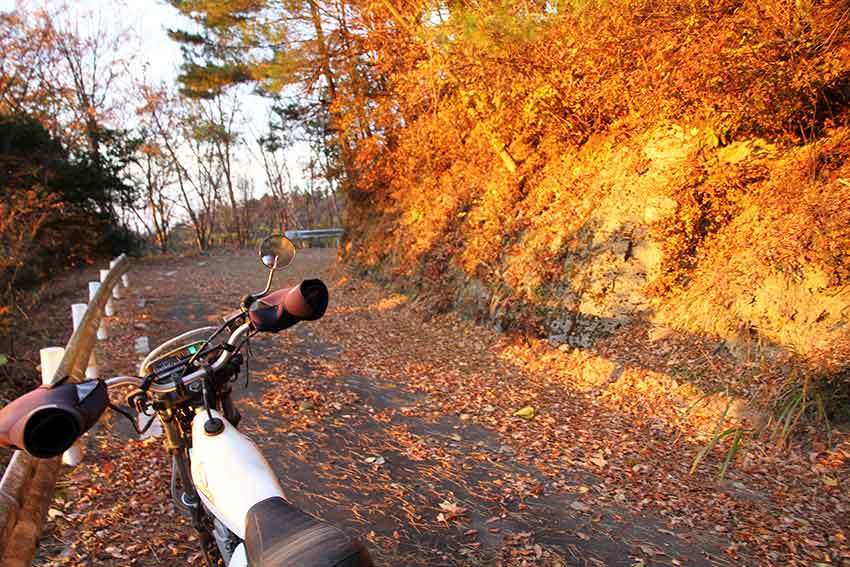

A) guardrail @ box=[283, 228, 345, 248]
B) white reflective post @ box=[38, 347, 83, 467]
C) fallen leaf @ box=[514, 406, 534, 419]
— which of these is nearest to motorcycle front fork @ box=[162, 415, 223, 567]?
white reflective post @ box=[38, 347, 83, 467]

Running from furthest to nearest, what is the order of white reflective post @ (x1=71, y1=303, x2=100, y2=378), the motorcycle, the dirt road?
white reflective post @ (x1=71, y1=303, x2=100, y2=378)
the dirt road
the motorcycle

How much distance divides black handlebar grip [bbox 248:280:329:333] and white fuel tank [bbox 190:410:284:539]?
523 millimetres

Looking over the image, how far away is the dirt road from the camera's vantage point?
11.1 ft

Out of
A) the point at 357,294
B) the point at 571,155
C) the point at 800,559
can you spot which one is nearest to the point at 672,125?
the point at 571,155

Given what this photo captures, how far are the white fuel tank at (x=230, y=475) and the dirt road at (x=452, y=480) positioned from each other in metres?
1.70

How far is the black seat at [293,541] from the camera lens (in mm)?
1363

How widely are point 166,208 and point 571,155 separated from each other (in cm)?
2733

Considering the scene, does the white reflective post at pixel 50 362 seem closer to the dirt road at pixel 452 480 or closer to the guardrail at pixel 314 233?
the dirt road at pixel 452 480

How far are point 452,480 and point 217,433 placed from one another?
2.85 m

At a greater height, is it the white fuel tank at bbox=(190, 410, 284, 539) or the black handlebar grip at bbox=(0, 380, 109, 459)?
the black handlebar grip at bbox=(0, 380, 109, 459)

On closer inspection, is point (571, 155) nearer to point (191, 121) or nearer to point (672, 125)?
point (672, 125)

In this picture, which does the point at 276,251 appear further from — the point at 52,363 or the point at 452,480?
the point at 52,363

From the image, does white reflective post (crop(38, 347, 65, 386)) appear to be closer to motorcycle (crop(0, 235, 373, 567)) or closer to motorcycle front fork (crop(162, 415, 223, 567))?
motorcycle (crop(0, 235, 373, 567))

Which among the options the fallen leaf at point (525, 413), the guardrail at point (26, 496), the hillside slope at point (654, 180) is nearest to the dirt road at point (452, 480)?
the fallen leaf at point (525, 413)
